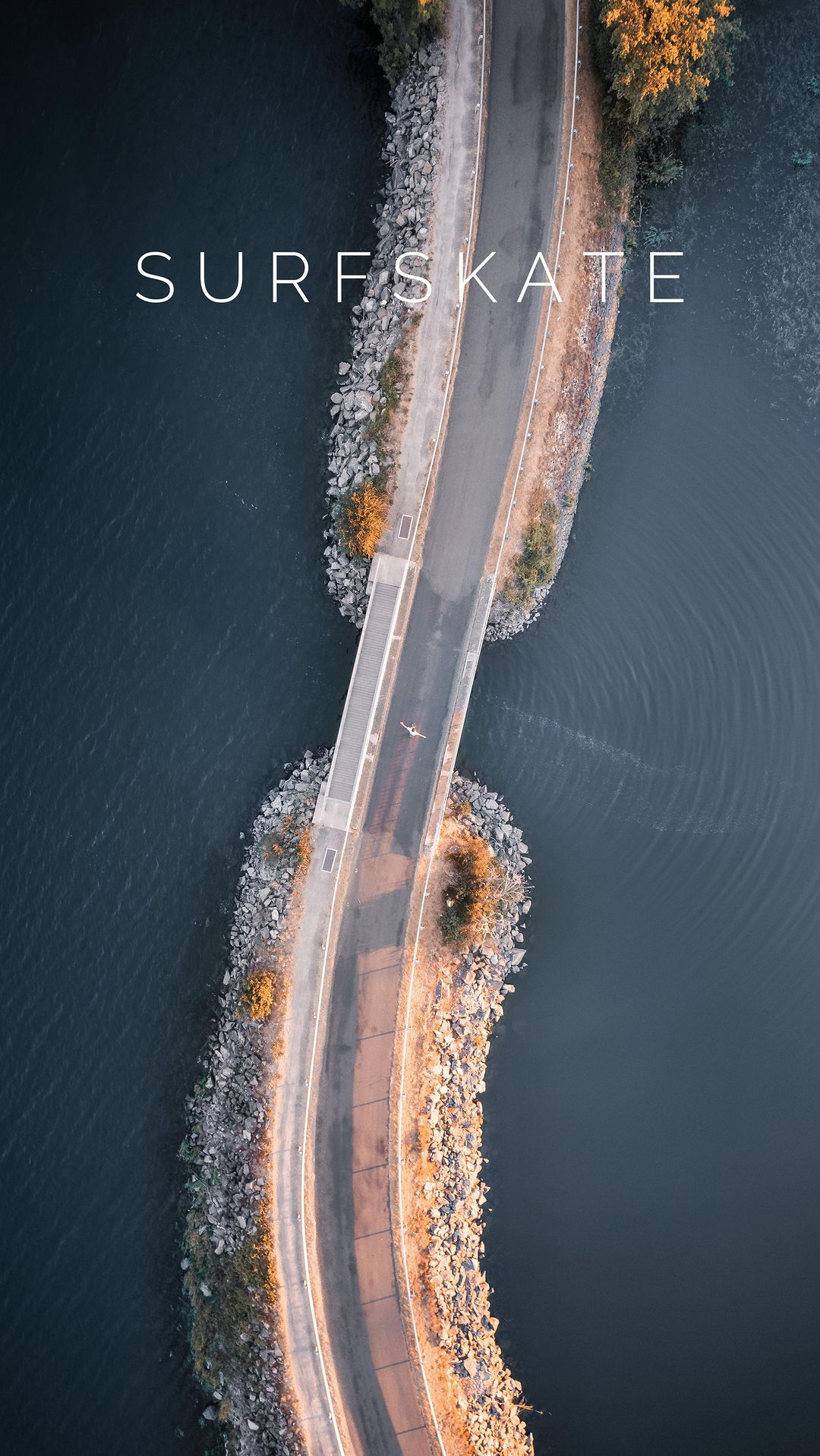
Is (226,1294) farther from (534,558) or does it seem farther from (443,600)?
(534,558)

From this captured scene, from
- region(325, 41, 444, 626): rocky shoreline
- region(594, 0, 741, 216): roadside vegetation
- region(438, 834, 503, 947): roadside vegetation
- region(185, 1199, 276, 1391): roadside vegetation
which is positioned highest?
region(594, 0, 741, 216): roadside vegetation

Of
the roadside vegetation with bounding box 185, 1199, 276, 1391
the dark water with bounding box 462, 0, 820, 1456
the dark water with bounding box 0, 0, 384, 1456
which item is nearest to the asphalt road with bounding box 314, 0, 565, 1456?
the roadside vegetation with bounding box 185, 1199, 276, 1391

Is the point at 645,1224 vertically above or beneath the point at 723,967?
beneath

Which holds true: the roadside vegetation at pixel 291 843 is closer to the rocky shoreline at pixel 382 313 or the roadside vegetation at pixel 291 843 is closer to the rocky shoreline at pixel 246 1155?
the rocky shoreline at pixel 246 1155

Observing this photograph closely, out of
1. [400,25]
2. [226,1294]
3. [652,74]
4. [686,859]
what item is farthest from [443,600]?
[226,1294]

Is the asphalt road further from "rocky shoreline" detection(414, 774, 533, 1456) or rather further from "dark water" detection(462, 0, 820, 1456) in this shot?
"dark water" detection(462, 0, 820, 1456)

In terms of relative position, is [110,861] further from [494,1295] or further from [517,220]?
[517,220]

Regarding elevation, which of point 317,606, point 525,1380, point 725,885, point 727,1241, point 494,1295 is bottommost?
point 525,1380

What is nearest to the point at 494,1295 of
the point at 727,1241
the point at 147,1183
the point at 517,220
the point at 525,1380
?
the point at 525,1380
